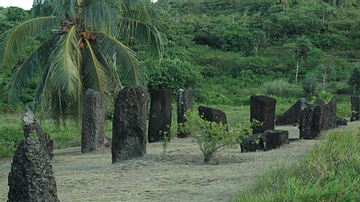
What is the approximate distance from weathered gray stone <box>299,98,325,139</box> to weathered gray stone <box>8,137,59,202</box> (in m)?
6.80

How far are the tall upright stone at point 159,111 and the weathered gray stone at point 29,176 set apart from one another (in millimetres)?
7255

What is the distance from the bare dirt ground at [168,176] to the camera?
19.0 feet

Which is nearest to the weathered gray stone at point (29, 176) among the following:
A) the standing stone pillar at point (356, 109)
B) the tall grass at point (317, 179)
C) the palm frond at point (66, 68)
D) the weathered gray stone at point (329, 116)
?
the tall grass at point (317, 179)

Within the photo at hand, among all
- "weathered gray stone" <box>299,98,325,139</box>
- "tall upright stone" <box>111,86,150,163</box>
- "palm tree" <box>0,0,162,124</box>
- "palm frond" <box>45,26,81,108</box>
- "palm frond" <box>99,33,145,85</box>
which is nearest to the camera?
"tall upright stone" <box>111,86,150,163</box>

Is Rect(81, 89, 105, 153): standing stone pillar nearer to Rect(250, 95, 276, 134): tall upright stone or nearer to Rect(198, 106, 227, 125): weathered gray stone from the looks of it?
Rect(198, 106, 227, 125): weathered gray stone

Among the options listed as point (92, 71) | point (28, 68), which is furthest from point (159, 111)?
point (28, 68)

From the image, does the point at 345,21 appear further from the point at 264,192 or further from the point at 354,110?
the point at 264,192

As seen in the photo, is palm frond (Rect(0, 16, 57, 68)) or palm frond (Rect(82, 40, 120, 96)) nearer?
palm frond (Rect(0, 16, 57, 68))

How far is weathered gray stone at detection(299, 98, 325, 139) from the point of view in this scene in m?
11.0

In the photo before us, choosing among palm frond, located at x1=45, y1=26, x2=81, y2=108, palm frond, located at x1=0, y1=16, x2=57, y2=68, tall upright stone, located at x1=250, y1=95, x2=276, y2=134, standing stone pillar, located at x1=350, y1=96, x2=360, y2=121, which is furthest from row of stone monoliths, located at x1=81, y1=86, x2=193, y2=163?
standing stone pillar, located at x1=350, y1=96, x2=360, y2=121

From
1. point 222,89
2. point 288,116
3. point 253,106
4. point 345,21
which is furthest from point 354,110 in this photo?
point 345,21

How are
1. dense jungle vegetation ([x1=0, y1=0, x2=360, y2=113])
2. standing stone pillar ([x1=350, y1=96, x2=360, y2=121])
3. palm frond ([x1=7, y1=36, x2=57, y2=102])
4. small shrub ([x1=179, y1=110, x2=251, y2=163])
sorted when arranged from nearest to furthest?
small shrub ([x1=179, y1=110, x2=251, y2=163])
palm frond ([x1=7, y1=36, x2=57, y2=102])
standing stone pillar ([x1=350, y1=96, x2=360, y2=121])
dense jungle vegetation ([x1=0, y1=0, x2=360, y2=113])

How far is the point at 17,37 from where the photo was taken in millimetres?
14273

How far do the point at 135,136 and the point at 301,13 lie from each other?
51.9 metres
